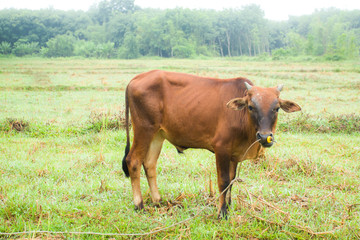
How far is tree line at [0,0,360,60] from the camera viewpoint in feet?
155

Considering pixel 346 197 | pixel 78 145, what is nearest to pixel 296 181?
pixel 346 197

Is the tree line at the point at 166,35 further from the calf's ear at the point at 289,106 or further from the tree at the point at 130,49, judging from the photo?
the calf's ear at the point at 289,106

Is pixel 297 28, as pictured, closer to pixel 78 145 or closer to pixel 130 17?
pixel 130 17

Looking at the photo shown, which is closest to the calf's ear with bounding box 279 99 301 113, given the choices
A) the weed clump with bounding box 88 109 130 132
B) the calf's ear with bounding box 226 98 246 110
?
the calf's ear with bounding box 226 98 246 110

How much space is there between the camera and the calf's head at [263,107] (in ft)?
10.5

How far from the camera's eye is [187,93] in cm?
392

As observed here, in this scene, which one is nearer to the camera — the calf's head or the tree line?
the calf's head

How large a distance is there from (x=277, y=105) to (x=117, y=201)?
227cm

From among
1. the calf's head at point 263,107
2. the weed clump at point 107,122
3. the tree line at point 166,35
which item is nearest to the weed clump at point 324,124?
the weed clump at point 107,122

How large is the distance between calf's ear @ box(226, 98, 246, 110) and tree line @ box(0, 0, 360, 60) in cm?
4150

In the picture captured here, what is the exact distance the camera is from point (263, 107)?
3.31m

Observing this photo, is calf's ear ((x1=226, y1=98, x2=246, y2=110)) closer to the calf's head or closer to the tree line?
the calf's head

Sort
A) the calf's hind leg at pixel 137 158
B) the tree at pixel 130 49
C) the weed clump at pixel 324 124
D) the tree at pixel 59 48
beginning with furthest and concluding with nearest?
1. the tree at pixel 130 49
2. the tree at pixel 59 48
3. the weed clump at pixel 324 124
4. the calf's hind leg at pixel 137 158

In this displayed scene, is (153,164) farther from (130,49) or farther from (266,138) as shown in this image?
(130,49)
